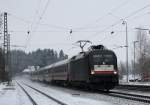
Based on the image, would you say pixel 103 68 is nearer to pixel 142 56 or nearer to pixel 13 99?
pixel 13 99

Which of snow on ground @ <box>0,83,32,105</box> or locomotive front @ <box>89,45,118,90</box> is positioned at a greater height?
locomotive front @ <box>89,45,118,90</box>

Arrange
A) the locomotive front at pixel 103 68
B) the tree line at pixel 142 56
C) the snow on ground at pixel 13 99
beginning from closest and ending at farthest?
the snow on ground at pixel 13 99 → the locomotive front at pixel 103 68 → the tree line at pixel 142 56

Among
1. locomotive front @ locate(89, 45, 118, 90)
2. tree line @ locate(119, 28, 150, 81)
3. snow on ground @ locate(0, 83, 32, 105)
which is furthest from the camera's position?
tree line @ locate(119, 28, 150, 81)

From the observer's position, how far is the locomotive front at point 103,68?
1387 inches

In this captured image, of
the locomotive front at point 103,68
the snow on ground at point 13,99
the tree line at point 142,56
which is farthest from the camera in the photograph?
the tree line at point 142,56

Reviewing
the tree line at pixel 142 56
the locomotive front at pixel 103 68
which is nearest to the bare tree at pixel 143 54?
the tree line at pixel 142 56

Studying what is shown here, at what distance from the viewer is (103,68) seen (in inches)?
1406

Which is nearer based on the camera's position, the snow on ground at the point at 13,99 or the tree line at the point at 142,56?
the snow on ground at the point at 13,99

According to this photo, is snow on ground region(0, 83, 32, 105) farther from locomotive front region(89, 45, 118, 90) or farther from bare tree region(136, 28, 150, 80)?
bare tree region(136, 28, 150, 80)

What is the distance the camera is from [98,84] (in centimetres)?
3559

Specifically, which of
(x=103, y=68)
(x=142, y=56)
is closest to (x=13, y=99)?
(x=103, y=68)

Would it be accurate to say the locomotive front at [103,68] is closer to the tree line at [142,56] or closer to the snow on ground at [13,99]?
the snow on ground at [13,99]

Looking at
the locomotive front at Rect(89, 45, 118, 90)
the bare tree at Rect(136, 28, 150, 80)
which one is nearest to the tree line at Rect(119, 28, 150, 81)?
the bare tree at Rect(136, 28, 150, 80)

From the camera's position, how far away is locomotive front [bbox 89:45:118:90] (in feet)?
116
